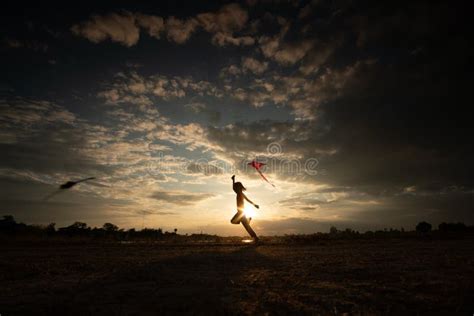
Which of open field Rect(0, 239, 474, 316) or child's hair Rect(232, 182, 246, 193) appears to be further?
child's hair Rect(232, 182, 246, 193)

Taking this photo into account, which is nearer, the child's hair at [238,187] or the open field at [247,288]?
the open field at [247,288]

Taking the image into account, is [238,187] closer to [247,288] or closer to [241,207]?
[241,207]

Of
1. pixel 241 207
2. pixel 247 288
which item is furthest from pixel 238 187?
pixel 247 288

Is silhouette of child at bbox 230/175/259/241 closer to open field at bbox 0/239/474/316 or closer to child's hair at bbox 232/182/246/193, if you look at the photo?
child's hair at bbox 232/182/246/193

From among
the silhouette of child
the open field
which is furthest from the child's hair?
the open field

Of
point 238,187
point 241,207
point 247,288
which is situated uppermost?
point 238,187

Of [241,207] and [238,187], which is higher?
[238,187]

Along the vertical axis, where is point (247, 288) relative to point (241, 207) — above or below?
below

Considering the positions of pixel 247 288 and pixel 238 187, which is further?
pixel 238 187

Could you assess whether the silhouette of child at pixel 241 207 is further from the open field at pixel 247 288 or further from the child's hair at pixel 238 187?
the open field at pixel 247 288

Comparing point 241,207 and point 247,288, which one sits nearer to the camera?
point 247,288

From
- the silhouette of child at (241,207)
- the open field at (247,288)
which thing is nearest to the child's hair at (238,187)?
the silhouette of child at (241,207)

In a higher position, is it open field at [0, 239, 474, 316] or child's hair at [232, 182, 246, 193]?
child's hair at [232, 182, 246, 193]

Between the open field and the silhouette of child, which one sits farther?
the silhouette of child
